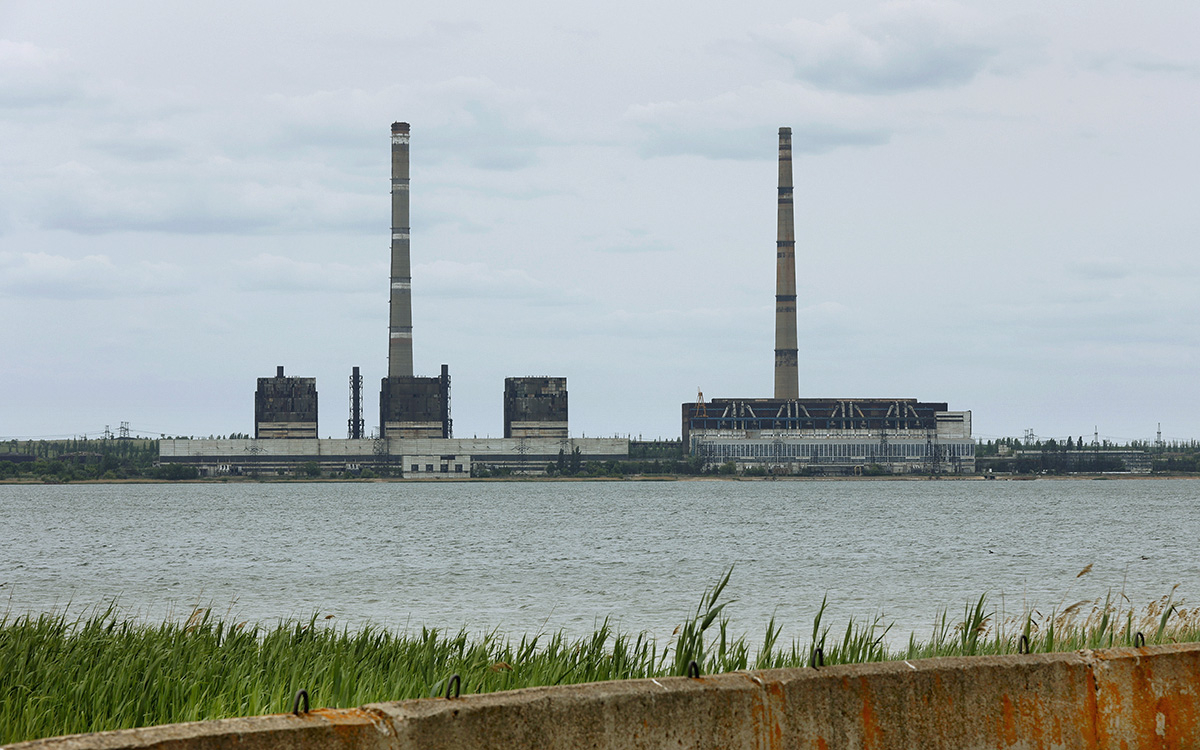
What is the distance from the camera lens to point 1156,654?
26.9ft

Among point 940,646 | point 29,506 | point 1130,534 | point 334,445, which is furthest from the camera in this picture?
point 334,445

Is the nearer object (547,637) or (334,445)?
(547,637)

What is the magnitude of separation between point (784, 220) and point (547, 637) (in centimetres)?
14364

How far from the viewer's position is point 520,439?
19312 centimetres

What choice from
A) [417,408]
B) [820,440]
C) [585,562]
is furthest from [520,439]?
[585,562]

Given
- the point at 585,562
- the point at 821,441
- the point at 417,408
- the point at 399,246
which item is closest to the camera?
the point at 585,562

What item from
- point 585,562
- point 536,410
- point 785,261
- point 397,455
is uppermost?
point 785,261

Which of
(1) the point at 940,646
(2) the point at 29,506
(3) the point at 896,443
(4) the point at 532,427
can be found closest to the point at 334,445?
(4) the point at 532,427

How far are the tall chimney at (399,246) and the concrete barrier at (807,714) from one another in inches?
6213

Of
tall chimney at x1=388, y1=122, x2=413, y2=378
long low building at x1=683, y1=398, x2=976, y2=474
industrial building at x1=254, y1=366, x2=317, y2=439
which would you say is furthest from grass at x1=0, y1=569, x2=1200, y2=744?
industrial building at x1=254, y1=366, x2=317, y2=439

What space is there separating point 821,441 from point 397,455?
61.2 m

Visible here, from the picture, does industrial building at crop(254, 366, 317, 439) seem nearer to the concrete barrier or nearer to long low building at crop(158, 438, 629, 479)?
long low building at crop(158, 438, 629, 479)

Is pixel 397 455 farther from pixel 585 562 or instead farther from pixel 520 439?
pixel 585 562

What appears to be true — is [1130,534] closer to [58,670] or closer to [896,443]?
[58,670]
